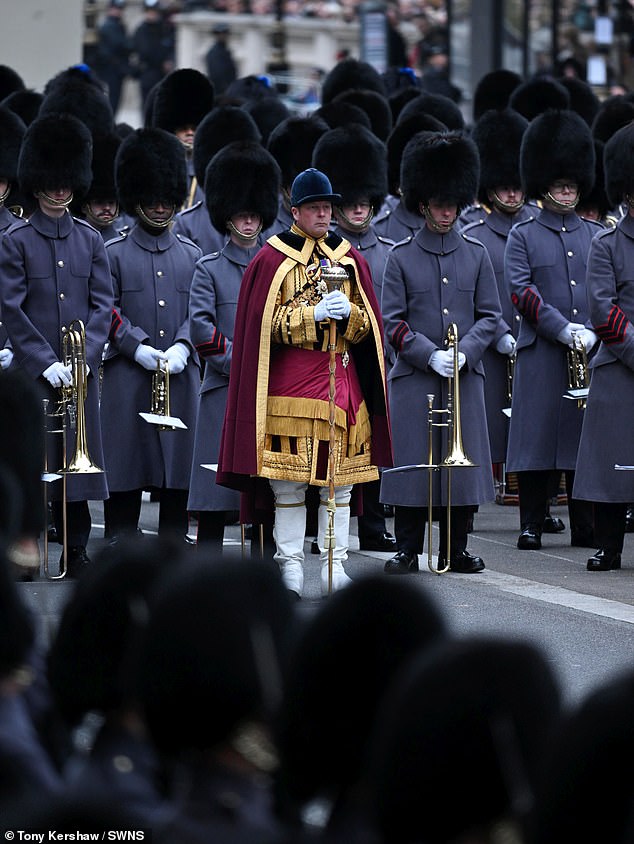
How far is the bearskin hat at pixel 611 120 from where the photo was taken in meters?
13.6

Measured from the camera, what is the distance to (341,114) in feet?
43.0

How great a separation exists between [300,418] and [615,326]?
1774 millimetres

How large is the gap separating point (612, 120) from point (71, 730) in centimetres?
1072

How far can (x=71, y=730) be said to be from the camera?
138 inches

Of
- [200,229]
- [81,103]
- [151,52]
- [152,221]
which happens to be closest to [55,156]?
[152,221]

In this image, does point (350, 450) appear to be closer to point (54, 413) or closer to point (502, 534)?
point (54, 413)

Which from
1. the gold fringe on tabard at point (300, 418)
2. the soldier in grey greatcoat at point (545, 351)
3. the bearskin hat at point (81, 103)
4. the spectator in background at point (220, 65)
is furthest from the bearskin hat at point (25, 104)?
the spectator in background at point (220, 65)

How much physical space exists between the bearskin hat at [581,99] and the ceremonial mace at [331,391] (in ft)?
26.5

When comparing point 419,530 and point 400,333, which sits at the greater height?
point 400,333

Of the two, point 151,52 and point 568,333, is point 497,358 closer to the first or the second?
point 568,333

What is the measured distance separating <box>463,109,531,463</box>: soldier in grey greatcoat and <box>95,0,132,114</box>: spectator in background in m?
15.7

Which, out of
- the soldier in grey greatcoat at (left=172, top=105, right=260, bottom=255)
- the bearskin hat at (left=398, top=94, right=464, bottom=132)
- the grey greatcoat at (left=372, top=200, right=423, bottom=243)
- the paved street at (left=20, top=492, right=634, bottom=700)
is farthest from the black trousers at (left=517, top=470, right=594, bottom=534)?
the bearskin hat at (left=398, top=94, right=464, bottom=132)

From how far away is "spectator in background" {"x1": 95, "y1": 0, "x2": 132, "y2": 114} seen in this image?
2870cm

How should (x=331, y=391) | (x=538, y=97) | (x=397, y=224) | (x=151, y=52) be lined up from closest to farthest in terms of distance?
(x=331, y=391) < (x=397, y=224) < (x=538, y=97) < (x=151, y=52)
